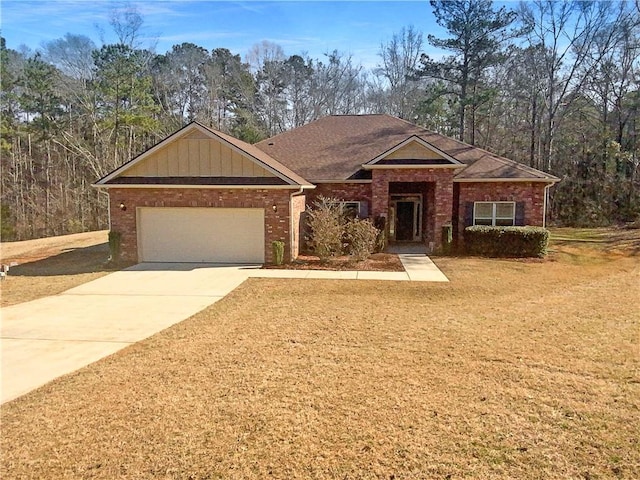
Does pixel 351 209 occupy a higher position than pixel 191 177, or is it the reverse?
pixel 191 177

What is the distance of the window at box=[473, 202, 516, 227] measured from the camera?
1748 cm

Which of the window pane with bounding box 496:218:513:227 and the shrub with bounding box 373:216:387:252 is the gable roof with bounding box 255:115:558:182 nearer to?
the window pane with bounding box 496:218:513:227

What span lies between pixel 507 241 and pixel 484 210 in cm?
205

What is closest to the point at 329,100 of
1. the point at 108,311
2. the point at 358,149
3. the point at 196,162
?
the point at 358,149

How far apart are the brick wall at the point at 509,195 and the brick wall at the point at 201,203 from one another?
7354mm

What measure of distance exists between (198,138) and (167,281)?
17.3ft

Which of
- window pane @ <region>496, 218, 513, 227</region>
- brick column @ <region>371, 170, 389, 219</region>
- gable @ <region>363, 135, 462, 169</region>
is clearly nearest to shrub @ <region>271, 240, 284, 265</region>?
brick column @ <region>371, 170, 389, 219</region>

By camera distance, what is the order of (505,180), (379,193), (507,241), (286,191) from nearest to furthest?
(286,191) < (507,241) < (379,193) < (505,180)

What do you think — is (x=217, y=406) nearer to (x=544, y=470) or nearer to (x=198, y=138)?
(x=544, y=470)

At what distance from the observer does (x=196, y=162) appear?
14750mm

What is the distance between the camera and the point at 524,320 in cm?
825

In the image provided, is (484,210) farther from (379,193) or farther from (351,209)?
(351,209)

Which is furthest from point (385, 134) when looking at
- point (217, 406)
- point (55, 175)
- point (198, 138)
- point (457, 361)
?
point (55, 175)

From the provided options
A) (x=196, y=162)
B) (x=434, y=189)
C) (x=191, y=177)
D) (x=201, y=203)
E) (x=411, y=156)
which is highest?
(x=411, y=156)
